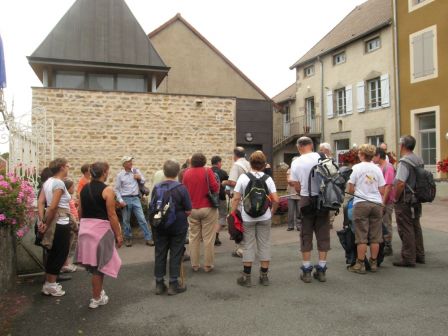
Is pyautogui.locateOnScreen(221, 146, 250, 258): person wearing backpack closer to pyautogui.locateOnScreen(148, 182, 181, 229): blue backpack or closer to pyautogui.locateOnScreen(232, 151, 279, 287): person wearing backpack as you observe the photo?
pyautogui.locateOnScreen(232, 151, 279, 287): person wearing backpack

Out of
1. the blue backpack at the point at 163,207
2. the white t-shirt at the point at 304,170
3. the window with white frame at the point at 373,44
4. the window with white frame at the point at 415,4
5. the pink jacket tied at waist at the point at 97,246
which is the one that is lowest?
the pink jacket tied at waist at the point at 97,246

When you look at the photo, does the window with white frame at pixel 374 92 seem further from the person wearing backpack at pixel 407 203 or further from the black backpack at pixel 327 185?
the black backpack at pixel 327 185

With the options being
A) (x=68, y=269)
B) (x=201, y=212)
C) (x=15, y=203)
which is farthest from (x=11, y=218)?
(x=201, y=212)

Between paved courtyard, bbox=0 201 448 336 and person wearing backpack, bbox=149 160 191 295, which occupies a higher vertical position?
person wearing backpack, bbox=149 160 191 295

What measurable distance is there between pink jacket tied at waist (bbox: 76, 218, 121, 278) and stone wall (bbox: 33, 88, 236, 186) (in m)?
9.46

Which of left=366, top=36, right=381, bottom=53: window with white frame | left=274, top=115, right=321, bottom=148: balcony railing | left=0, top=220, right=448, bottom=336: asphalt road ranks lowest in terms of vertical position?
left=0, top=220, right=448, bottom=336: asphalt road

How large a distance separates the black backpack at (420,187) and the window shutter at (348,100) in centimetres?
1647

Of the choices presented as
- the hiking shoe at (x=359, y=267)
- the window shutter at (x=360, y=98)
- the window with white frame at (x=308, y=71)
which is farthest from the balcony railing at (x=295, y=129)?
the hiking shoe at (x=359, y=267)

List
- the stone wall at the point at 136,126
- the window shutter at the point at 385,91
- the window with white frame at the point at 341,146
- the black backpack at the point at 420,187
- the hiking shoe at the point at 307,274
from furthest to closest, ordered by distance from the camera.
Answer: the window with white frame at the point at 341,146 → the window shutter at the point at 385,91 → the stone wall at the point at 136,126 → the black backpack at the point at 420,187 → the hiking shoe at the point at 307,274

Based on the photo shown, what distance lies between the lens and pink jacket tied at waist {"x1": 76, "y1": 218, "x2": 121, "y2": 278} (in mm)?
4180

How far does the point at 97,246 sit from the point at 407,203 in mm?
4077

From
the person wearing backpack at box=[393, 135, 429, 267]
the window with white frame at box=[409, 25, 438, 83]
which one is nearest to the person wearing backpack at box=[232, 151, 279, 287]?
the person wearing backpack at box=[393, 135, 429, 267]

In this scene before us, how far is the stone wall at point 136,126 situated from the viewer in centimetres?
1313

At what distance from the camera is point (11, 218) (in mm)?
4656
